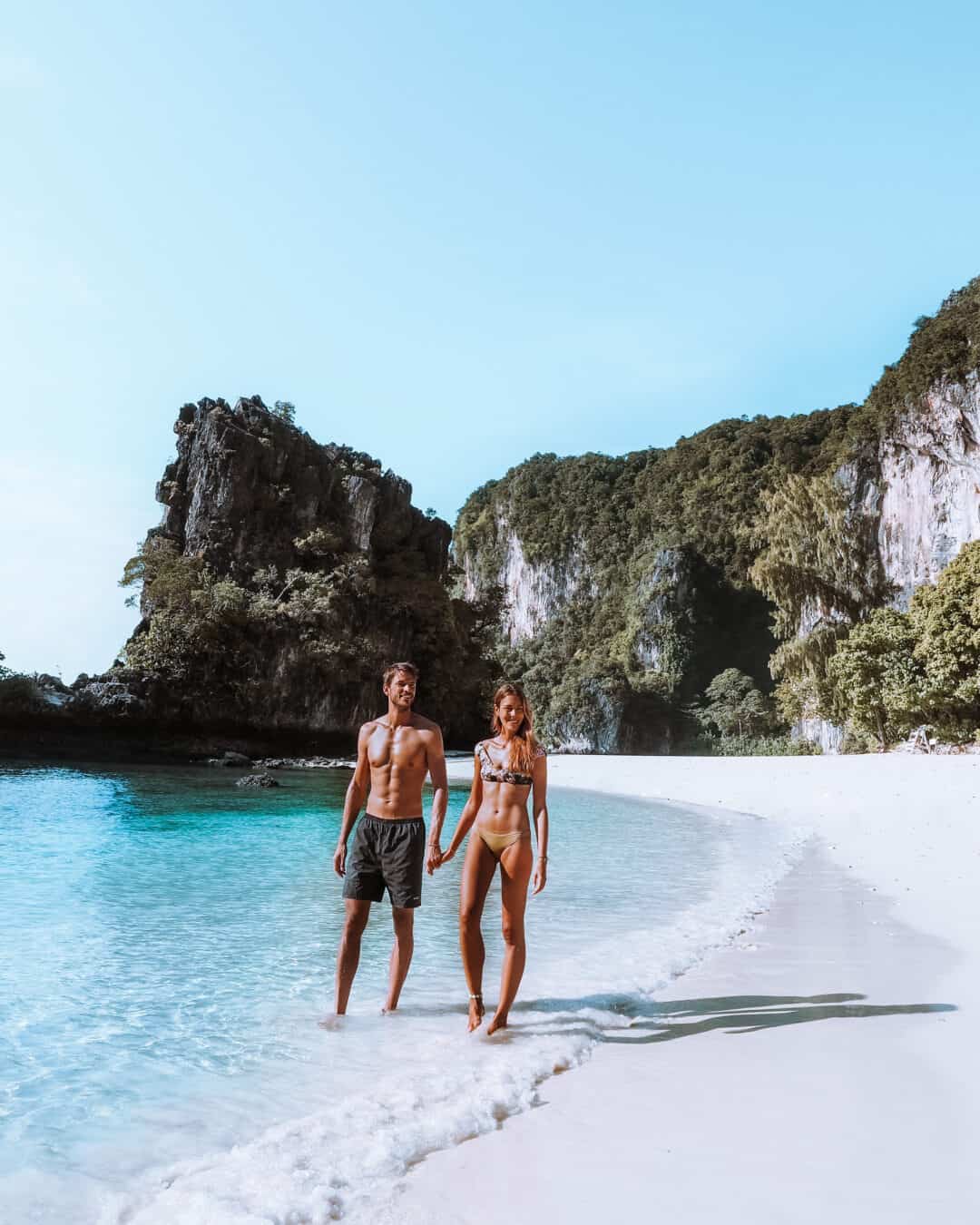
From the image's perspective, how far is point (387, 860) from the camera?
398cm

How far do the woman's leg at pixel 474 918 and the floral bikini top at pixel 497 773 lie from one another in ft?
0.89

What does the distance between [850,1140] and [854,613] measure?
37.9 meters

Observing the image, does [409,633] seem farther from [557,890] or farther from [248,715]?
[557,890]

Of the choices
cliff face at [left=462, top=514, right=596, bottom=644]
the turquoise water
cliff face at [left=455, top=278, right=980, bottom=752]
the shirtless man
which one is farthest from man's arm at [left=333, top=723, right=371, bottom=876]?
cliff face at [left=462, top=514, right=596, bottom=644]

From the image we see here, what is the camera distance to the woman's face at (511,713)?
3.98 m

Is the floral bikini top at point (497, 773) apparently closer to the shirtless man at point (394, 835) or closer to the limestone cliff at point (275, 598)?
the shirtless man at point (394, 835)

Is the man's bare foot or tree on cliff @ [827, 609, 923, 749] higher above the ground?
tree on cliff @ [827, 609, 923, 749]

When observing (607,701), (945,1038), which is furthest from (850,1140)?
(607,701)

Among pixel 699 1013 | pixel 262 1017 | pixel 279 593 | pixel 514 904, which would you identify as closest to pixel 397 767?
pixel 514 904

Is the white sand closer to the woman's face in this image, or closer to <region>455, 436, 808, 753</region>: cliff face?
the woman's face

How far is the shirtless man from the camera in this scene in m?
3.98

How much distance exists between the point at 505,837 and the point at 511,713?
1.85 ft

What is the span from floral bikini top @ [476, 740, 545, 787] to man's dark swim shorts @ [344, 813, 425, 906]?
38 cm

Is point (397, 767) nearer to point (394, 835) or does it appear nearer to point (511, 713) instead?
point (394, 835)
